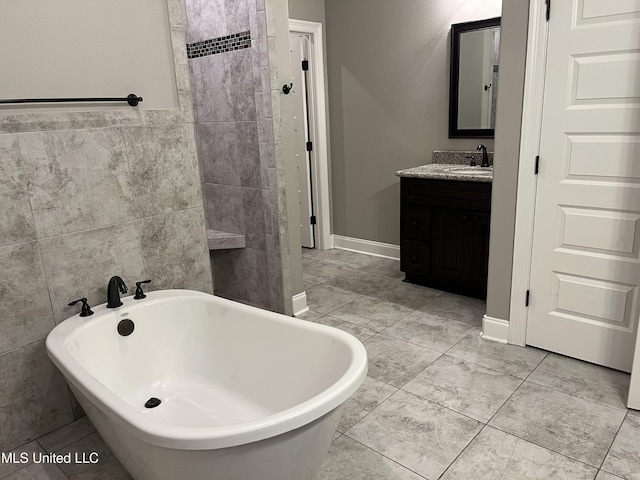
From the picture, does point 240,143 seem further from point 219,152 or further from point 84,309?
point 84,309

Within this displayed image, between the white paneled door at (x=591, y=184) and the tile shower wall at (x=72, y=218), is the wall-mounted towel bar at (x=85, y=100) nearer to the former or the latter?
the tile shower wall at (x=72, y=218)

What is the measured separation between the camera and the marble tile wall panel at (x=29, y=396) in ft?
6.96

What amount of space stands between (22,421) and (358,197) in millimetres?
3435

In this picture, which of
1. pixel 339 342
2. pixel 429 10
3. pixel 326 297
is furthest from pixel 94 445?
pixel 429 10

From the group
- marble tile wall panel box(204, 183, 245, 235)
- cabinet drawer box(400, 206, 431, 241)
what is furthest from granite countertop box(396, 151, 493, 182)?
marble tile wall panel box(204, 183, 245, 235)

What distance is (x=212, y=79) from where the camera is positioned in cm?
349

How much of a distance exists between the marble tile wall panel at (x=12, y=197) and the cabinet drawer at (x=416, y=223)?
2.64 metres

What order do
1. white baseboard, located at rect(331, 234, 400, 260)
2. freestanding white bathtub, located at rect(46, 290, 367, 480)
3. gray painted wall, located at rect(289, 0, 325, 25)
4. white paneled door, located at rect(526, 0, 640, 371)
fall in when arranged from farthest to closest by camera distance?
white baseboard, located at rect(331, 234, 400, 260) < gray painted wall, located at rect(289, 0, 325, 25) < white paneled door, located at rect(526, 0, 640, 371) < freestanding white bathtub, located at rect(46, 290, 367, 480)

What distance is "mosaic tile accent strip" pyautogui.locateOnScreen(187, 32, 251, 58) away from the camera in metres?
3.16

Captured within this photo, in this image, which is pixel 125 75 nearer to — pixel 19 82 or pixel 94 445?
pixel 19 82

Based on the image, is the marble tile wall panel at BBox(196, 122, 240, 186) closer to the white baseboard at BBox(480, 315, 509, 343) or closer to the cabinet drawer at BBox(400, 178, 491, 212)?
the cabinet drawer at BBox(400, 178, 491, 212)

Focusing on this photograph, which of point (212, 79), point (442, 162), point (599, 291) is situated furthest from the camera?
point (442, 162)

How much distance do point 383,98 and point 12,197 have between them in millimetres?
3246

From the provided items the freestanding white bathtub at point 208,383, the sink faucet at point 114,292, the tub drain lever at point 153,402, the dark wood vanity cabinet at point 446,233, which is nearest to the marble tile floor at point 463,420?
the tub drain lever at point 153,402
